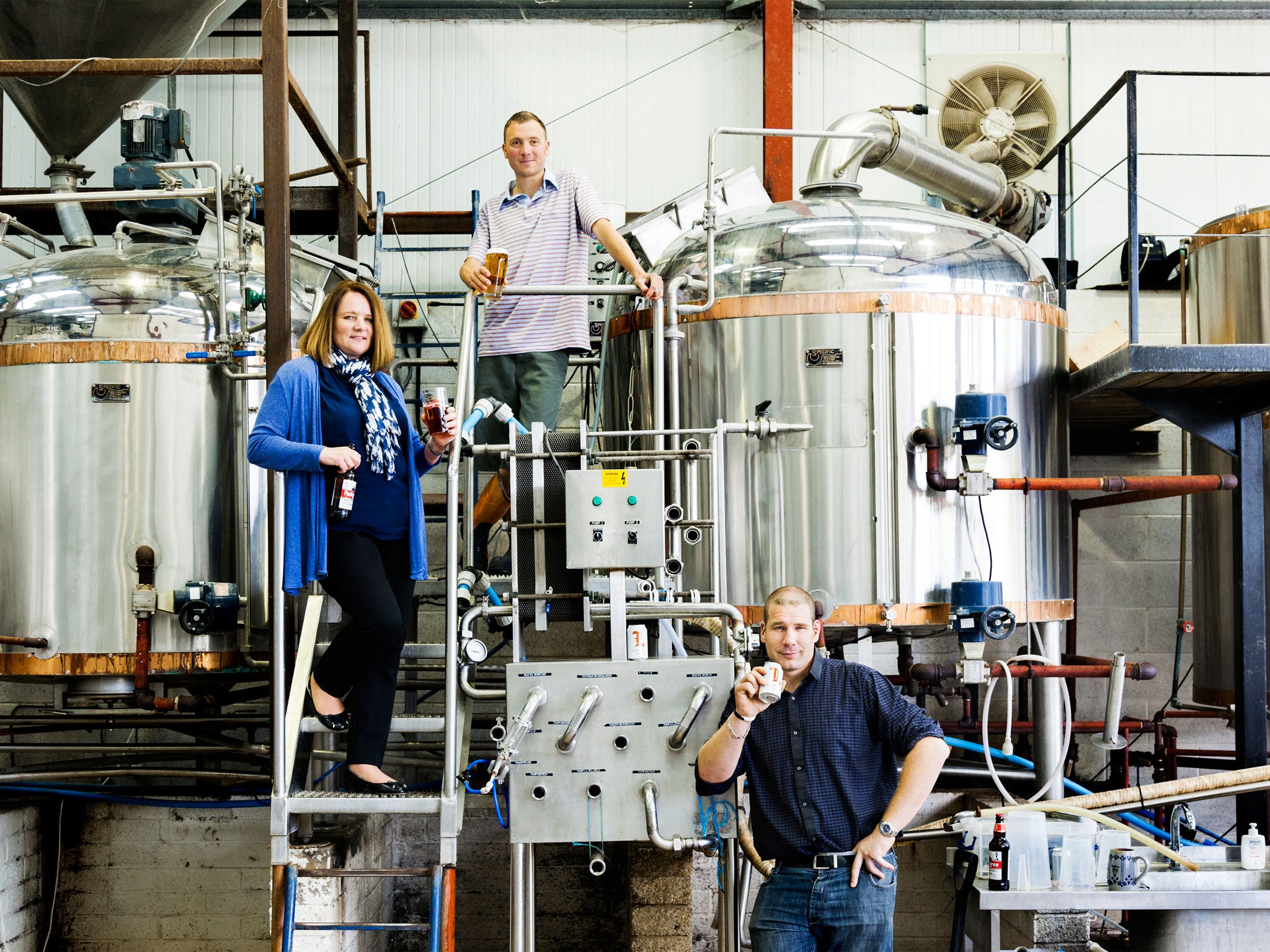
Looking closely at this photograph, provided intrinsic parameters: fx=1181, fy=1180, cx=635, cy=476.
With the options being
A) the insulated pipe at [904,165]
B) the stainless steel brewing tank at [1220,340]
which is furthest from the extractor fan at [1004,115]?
the stainless steel brewing tank at [1220,340]

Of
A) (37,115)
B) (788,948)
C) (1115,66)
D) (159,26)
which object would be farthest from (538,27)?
(788,948)

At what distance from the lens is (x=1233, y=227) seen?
227 inches

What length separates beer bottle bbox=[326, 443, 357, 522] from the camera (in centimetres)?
378

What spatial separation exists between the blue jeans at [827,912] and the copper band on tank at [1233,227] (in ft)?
12.9

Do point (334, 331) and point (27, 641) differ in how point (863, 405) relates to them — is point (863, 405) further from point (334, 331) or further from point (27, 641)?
point (27, 641)

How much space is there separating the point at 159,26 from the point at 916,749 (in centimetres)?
541

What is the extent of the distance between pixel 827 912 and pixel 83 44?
561cm

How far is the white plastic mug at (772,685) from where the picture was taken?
119 inches

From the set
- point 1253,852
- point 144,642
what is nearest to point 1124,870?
point 1253,852

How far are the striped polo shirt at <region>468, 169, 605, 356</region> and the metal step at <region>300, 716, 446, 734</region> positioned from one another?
5.26 ft

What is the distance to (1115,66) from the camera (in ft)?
25.3

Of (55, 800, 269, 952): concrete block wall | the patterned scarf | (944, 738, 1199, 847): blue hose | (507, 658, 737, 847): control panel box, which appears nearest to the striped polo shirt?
the patterned scarf

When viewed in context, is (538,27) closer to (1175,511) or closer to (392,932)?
(1175,511)

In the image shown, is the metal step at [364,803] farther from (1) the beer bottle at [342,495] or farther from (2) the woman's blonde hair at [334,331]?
(2) the woman's blonde hair at [334,331]
